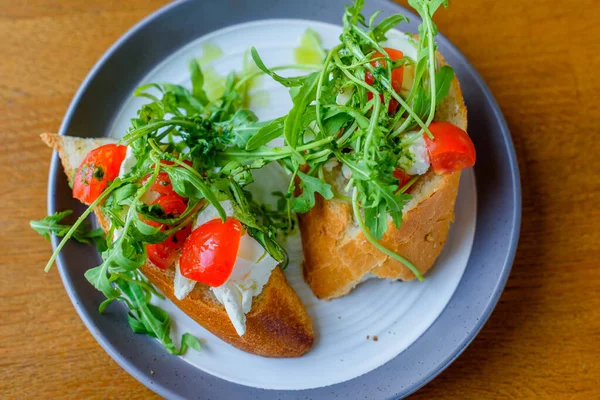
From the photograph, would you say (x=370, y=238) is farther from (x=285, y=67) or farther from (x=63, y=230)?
(x=63, y=230)

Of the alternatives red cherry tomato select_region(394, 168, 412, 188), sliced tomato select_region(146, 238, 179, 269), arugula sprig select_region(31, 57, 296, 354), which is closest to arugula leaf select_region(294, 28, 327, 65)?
arugula sprig select_region(31, 57, 296, 354)

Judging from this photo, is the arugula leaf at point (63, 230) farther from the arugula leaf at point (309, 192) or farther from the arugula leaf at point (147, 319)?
the arugula leaf at point (309, 192)

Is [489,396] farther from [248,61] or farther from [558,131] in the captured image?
[248,61]

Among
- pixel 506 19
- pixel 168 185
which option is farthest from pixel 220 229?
pixel 506 19

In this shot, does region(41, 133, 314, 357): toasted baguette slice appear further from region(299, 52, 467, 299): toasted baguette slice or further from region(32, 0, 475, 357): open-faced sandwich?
region(299, 52, 467, 299): toasted baguette slice

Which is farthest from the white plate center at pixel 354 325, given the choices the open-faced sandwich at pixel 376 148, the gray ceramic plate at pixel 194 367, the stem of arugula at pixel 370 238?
the stem of arugula at pixel 370 238
